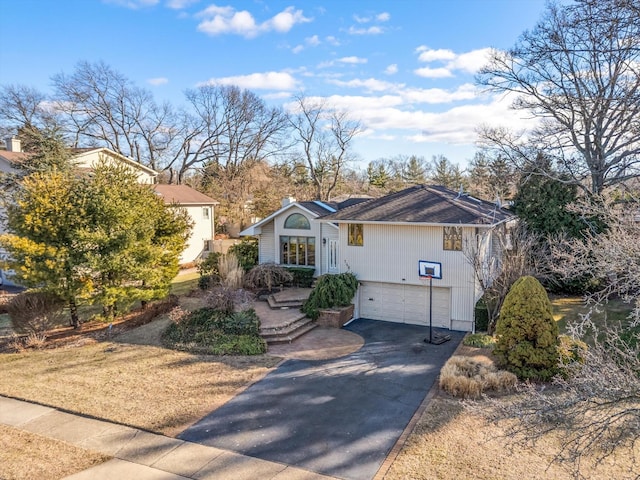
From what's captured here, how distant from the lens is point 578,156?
21250mm

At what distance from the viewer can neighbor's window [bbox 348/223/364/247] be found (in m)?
18.3

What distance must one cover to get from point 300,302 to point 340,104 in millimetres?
32584

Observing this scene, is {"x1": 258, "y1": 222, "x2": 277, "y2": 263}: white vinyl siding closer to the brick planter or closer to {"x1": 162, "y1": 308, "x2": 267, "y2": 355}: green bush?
the brick planter

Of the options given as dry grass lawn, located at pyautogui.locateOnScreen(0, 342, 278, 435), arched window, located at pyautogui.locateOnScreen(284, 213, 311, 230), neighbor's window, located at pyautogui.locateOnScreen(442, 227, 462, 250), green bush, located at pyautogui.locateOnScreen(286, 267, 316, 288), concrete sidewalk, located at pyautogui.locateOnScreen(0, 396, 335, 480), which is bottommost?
concrete sidewalk, located at pyautogui.locateOnScreen(0, 396, 335, 480)

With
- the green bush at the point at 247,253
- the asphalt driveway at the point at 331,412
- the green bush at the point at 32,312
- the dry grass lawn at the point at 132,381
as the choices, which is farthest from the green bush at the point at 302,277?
the green bush at the point at 32,312

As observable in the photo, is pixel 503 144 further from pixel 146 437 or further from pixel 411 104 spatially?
pixel 146 437

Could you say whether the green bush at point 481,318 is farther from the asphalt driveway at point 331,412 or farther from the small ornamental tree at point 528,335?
the small ornamental tree at point 528,335

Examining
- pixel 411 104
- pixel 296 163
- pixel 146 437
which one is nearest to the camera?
pixel 146 437

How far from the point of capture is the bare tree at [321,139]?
46625 mm

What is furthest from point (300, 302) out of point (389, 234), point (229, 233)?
point (229, 233)

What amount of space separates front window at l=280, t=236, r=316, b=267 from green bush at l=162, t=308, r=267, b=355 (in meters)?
6.63

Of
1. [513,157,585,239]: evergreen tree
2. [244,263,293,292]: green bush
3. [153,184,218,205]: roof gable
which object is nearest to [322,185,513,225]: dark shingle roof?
[513,157,585,239]: evergreen tree

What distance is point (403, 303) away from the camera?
58.2 feet

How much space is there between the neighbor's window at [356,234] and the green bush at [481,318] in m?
5.45
